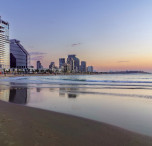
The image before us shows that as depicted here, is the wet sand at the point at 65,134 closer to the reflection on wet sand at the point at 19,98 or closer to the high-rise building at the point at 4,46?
the reflection on wet sand at the point at 19,98

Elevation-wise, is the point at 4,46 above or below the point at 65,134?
above

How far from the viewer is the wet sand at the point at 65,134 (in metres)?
3.78

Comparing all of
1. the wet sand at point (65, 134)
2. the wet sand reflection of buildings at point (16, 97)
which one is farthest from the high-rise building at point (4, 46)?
the wet sand at point (65, 134)

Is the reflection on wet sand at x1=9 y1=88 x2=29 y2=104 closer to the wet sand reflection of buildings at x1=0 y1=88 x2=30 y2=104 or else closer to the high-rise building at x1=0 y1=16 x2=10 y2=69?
the wet sand reflection of buildings at x1=0 y1=88 x2=30 y2=104

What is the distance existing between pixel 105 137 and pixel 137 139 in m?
0.92

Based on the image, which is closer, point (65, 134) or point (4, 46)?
point (65, 134)

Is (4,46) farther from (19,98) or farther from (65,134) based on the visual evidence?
(65,134)

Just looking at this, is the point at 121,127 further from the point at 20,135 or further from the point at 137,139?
the point at 20,135

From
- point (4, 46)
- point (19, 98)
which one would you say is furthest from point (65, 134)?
point (4, 46)

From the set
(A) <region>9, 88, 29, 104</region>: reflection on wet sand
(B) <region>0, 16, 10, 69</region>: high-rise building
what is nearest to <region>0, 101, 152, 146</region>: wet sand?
(A) <region>9, 88, 29, 104</region>: reflection on wet sand

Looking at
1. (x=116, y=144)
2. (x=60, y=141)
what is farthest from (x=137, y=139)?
(x=60, y=141)

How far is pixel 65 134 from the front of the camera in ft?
14.3

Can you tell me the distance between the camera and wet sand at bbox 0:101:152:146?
12.4ft

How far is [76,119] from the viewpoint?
19.6 feet
